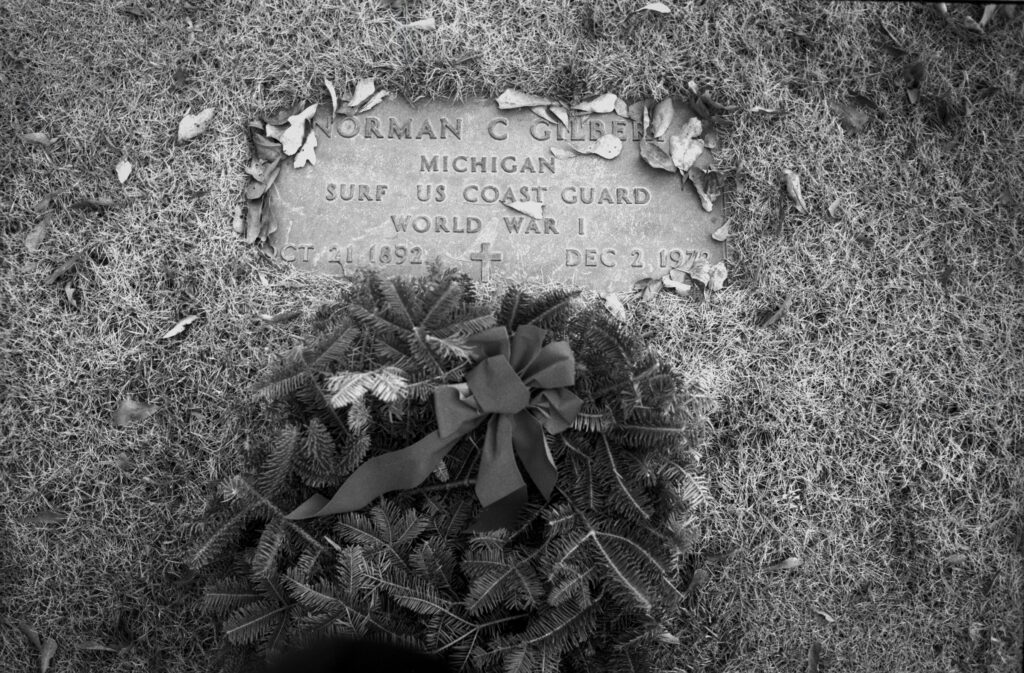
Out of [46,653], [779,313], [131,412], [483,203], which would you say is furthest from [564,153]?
[46,653]

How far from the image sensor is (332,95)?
300 cm

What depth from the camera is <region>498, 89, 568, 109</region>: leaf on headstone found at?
119 inches

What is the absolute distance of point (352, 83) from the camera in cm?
304

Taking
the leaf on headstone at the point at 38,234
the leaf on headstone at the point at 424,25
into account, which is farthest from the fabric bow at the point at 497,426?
the leaf on headstone at the point at 38,234

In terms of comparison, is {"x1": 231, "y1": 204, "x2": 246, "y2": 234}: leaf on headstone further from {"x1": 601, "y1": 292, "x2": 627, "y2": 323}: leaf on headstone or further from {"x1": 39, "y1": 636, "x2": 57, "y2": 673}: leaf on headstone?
{"x1": 39, "y1": 636, "x2": 57, "y2": 673}: leaf on headstone

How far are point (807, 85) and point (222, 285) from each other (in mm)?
2542

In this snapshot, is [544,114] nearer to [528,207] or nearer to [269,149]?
[528,207]

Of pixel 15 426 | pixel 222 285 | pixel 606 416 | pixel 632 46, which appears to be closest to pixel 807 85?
pixel 632 46

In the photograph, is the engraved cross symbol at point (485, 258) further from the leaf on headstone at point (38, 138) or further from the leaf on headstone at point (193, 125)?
the leaf on headstone at point (38, 138)

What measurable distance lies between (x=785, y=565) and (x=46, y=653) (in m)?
2.85

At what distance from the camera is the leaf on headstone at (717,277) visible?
2988 millimetres

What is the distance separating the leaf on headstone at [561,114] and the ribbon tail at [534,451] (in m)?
1.39

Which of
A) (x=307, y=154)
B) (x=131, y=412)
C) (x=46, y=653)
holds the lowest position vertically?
(x=46, y=653)

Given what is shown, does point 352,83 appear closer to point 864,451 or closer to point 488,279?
point 488,279
